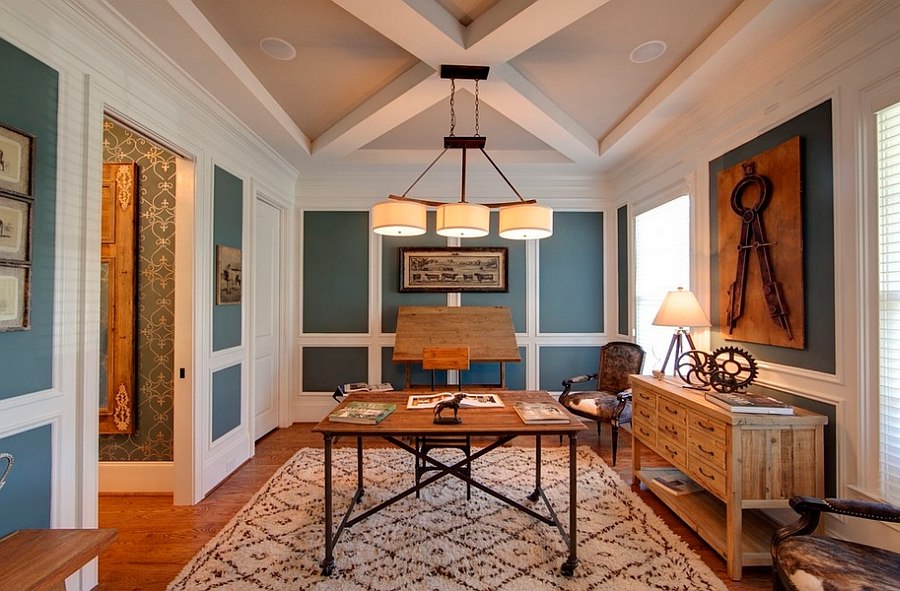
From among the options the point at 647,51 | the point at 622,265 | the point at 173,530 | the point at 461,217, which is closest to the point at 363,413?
the point at 461,217

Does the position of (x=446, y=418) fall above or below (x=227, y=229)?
below

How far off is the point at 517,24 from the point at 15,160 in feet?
8.22

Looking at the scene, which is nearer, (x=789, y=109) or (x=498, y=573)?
(x=498, y=573)

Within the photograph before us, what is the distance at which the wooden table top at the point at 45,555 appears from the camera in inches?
47.5

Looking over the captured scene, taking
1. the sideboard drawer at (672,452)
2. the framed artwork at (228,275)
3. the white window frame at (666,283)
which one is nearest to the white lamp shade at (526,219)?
the sideboard drawer at (672,452)

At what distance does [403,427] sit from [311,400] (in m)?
3.11

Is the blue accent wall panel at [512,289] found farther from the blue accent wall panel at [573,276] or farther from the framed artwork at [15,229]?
the framed artwork at [15,229]

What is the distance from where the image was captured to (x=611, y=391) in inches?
167

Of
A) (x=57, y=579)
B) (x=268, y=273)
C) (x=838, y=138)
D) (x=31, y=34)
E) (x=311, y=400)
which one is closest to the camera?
(x=57, y=579)

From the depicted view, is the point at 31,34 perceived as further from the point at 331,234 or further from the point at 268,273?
the point at 331,234

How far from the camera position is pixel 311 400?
4746 mm

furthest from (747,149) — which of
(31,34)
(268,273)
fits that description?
(268,273)

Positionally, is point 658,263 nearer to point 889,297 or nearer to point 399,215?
point 889,297

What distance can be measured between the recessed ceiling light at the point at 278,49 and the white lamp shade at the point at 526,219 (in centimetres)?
182
